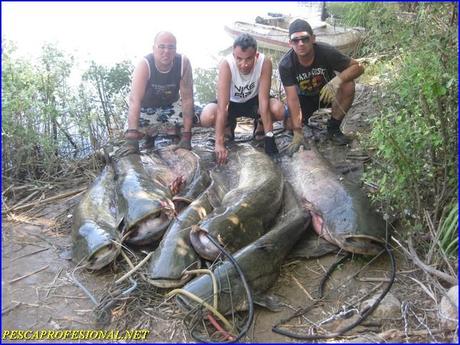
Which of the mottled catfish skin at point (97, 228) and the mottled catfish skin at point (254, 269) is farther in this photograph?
the mottled catfish skin at point (97, 228)

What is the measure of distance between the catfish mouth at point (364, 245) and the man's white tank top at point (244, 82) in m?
2.49

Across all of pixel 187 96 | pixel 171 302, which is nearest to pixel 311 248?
pixel 171 302

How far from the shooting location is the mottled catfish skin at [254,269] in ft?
10.7

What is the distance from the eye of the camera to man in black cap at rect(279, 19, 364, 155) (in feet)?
17.3

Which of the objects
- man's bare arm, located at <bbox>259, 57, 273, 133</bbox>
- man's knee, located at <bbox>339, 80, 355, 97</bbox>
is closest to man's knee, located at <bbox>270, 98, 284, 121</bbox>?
man's bare arm, located at <bbox>259, 57, 273, 133</bbox>

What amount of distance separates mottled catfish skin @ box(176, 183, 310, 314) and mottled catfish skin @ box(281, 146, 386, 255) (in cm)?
20

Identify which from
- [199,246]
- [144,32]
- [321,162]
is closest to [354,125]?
[321,162]

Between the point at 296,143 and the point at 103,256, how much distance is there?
2578 millimetres

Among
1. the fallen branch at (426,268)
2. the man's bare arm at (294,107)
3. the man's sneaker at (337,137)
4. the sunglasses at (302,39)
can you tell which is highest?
the sunglasses at (302,39)

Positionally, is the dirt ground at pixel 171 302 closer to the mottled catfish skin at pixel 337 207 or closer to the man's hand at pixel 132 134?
the mottled catfish skin at pixel 337 207

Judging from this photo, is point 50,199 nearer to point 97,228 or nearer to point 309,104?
point 97,228

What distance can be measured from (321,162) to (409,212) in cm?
137

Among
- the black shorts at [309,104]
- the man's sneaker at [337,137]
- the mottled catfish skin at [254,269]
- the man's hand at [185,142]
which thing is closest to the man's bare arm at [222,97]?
the man's hand at [185,142]

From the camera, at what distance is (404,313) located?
316cm
